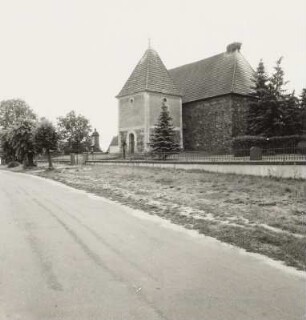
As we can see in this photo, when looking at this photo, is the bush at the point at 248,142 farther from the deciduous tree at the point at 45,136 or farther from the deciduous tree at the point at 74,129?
the deciduous tree at the point at 74,129

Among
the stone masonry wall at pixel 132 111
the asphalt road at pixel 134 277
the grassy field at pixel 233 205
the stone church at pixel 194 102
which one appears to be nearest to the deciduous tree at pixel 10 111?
the stone masonry wall at pixel 132 111

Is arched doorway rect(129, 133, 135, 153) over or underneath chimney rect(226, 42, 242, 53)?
underneath

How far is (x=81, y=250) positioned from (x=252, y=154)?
41.4ft

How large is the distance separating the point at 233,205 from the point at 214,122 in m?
26.5

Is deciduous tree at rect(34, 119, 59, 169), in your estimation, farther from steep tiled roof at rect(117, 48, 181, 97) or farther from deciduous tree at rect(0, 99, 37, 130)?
deciduous tree at rect(0, 99, 37, 130)

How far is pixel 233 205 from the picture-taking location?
11.5 meters

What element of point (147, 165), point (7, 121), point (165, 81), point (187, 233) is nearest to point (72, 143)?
point (7, 121)

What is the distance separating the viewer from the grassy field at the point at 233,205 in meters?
7.48

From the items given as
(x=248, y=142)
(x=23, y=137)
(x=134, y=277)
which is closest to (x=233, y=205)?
(x=134, y=277)

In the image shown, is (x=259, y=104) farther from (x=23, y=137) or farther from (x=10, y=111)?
→ (x=10, y=111)

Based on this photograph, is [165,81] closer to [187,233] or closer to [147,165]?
[147,165]

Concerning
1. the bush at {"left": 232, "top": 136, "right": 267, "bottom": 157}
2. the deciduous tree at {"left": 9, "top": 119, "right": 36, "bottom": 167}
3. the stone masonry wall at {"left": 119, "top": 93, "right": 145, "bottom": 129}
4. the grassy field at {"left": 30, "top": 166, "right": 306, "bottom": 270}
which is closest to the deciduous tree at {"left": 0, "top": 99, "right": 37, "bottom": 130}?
the deciduous tree at {"left": 9, "top": 119, "right": 36, "bottom": 167}

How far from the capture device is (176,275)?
5727 millimetres

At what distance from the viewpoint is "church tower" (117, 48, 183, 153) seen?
37438mm
